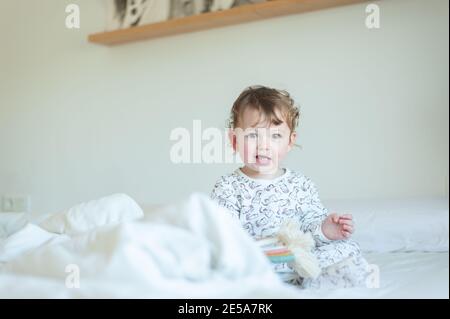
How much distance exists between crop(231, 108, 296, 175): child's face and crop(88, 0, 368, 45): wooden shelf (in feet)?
2.08

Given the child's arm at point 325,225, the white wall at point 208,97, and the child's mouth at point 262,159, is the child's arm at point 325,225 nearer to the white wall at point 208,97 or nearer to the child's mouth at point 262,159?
the child's mouth at point 262,159

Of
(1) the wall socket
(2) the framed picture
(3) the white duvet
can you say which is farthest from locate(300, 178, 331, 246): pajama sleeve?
(1) the wall socket

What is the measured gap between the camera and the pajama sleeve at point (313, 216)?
3.49 ft

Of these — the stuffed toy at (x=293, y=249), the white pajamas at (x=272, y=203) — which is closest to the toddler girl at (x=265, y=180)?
the white pajamas at (x=272, y=203)

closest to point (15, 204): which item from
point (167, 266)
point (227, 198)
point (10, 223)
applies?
point (10, 223)

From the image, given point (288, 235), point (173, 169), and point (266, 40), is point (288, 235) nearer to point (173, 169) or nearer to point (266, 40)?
point (266, 40)

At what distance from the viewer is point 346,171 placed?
171 centimetres

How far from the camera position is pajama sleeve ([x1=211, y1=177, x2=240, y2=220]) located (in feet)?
3.85

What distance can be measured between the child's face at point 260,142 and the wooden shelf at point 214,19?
0.63 m
